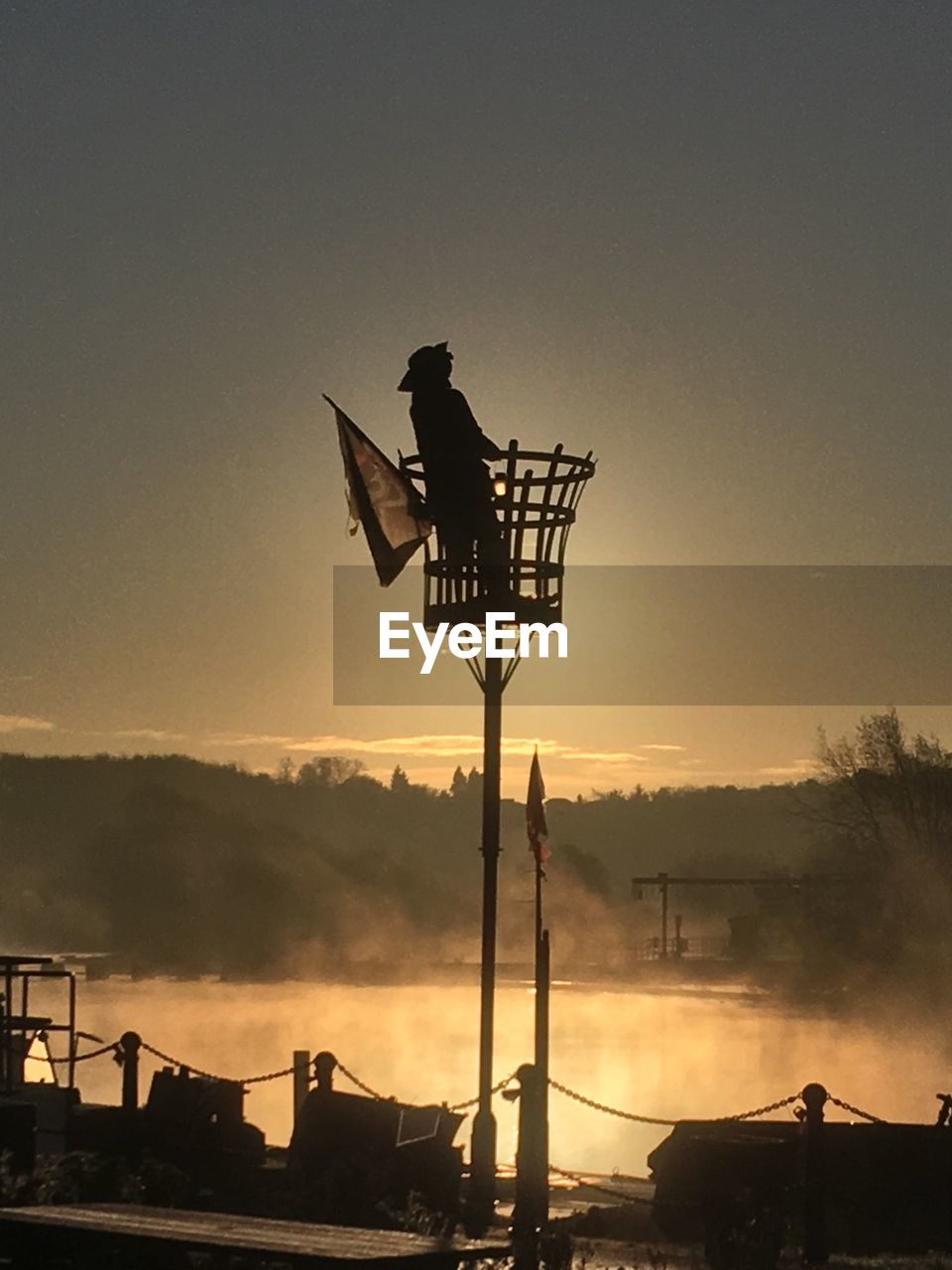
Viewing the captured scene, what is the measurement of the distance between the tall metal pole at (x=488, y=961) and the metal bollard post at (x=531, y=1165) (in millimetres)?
584

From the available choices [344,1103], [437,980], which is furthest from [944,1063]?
[437,980]

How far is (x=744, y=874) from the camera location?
143000mm

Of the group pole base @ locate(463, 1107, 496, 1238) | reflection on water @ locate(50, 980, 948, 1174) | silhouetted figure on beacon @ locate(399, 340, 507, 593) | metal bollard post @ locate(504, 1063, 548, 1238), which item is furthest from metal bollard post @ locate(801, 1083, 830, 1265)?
reflection on water @ locate(50, 980, 948, 1174)

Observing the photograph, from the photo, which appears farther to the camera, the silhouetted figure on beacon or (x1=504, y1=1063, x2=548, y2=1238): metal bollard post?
the silhouetted figure on beacon

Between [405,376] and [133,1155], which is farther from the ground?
[405,376]

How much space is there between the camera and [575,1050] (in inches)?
2584

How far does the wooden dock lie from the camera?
38.5 ft

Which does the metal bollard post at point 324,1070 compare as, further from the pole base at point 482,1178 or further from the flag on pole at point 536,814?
the flag on pole at point 536,814

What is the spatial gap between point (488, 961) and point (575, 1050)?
4736cm

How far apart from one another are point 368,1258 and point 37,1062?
15.7 metres

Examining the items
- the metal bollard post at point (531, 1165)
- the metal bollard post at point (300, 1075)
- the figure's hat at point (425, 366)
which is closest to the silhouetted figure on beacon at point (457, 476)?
the figure's hat at point (425, 366)

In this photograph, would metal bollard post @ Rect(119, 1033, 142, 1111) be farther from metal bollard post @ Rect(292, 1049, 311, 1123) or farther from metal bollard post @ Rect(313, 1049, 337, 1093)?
metal bollard post @ Rect(313, 1049, 337, 1093)

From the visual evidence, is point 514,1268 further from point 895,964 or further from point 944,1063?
point 895,964

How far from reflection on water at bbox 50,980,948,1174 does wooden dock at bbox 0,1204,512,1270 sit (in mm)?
20188
